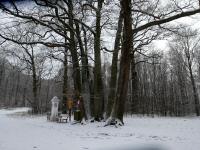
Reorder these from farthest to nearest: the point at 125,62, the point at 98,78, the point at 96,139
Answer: the point at 98,78 < the point at 125,62 < the point at 96,139

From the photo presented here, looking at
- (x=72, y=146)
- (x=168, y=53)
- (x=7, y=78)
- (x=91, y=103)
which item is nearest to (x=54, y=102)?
(x=91, y=103)

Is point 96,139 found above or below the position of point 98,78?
below

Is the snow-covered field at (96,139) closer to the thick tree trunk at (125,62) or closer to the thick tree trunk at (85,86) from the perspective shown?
the thick tree trunk at (125,62)

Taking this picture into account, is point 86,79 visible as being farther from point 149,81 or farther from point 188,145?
point 149,81

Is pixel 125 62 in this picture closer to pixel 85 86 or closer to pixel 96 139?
pixel 85 86

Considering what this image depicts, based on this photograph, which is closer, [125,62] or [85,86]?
[125,62]

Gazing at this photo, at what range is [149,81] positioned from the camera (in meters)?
48.3

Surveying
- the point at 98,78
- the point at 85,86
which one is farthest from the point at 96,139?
the point at 98,78

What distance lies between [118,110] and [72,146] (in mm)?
7200

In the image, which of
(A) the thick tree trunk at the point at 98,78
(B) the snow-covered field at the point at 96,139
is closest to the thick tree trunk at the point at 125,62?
(B) the snow-covered field at the point at 96,139

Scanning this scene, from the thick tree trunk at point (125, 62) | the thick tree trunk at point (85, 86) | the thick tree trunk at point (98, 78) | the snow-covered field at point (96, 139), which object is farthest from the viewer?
the thick tree trunk at point (98, 78)

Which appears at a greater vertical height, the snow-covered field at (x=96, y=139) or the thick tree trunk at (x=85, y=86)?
the thick tree trunk at (x=85, y=86)

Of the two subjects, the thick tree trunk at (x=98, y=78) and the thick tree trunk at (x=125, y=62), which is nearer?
the thick tree trunk at (x=125, y=62)

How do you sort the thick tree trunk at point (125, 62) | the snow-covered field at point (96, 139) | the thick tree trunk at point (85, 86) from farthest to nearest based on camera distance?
the thick tree trunk at point (85, 86) < the thick tree trunk at point (125, 62) < the snow-covered field at point (96, 139)
